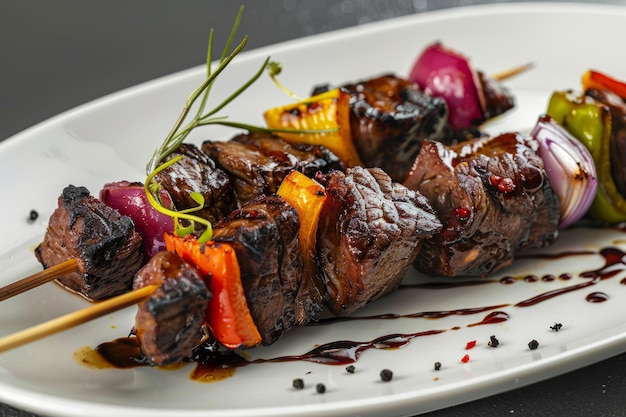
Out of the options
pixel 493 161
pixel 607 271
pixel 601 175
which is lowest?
pixel 607 271

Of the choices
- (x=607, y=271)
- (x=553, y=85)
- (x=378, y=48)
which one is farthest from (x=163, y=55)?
(x=607, y=271)

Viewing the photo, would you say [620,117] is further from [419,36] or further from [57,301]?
[57,301]

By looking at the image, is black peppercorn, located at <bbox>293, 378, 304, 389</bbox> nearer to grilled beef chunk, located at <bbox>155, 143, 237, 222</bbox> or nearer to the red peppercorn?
grilled beef chunk, located at <bbox>155, 143, 237, 222</bbox>

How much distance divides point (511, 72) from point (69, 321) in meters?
4.33

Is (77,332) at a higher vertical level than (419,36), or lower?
lower

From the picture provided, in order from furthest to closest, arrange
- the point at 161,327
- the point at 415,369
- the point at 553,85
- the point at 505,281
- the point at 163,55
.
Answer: the point at 163,55
the point at 553,85
the point at 505,281
the point at 415,369
the point at 161,327

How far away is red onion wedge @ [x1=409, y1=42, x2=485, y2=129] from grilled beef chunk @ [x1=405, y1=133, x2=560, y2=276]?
919 millimetres

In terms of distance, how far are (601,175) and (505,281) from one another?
0.94 meters

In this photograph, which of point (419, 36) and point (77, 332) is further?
point (419, 36)

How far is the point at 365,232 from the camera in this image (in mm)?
4191

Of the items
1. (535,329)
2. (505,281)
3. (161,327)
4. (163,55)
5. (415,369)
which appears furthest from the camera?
(163,55)

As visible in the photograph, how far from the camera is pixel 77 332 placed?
4344 millimetres

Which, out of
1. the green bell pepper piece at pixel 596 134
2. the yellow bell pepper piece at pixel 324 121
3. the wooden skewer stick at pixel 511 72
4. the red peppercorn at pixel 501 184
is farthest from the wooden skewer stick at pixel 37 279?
the wooden skewer stick at pixel 511 72

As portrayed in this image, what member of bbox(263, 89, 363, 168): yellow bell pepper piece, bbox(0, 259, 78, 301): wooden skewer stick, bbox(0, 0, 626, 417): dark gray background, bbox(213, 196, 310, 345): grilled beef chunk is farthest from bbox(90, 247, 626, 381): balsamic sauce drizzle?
bbox(0, 0, 626, 417): dark gray background
